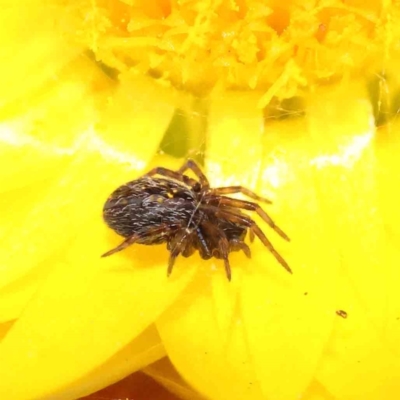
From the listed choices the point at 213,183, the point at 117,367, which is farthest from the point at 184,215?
the point at 117,367

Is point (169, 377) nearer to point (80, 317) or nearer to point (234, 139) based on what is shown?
point (80, 317)

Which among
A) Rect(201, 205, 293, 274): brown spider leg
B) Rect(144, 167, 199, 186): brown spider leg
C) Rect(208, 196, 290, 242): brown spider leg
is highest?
Rect(144, 167, 199, 186): brown spider leg

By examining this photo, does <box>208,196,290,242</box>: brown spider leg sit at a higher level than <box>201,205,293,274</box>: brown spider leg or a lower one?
higher

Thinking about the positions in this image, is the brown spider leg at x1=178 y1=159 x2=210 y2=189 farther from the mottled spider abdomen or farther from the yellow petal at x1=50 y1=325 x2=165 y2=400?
the yellow petal at x1=50 y1=325 x2=165 y2=400

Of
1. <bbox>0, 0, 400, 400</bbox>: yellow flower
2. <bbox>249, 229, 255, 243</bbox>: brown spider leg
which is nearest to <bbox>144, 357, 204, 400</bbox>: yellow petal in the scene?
<bbox>0, 0, 400, 400</bbox>: yellow flower

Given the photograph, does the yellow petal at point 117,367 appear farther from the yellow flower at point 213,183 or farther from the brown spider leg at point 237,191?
the brown spider leg at point 237,191
